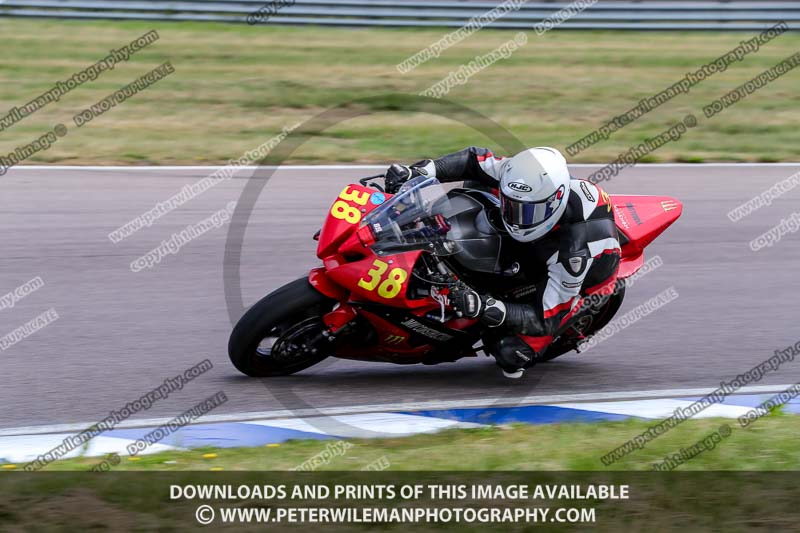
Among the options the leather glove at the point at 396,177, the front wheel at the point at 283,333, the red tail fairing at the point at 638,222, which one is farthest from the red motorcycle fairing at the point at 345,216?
the red tail fairing at the point at 638,222

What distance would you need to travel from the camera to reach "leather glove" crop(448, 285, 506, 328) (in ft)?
19.0

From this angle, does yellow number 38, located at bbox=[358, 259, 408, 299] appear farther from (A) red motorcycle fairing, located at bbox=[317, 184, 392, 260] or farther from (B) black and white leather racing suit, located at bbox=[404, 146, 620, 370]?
(B) black and white leather racing suit, located at bbox=[404, 146, 620, 370]

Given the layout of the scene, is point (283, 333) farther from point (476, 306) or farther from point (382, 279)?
point (476, 306)

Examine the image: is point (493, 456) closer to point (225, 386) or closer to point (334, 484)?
point (334, 484)

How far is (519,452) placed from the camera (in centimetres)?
532

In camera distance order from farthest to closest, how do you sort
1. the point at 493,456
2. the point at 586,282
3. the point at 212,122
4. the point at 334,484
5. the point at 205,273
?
the point at 212,122, the point at 205,273, the point at 586,282, the point at 493,456, the point at 334,484

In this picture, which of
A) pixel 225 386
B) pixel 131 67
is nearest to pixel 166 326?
pixel 225 386

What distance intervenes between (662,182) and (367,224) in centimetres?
634

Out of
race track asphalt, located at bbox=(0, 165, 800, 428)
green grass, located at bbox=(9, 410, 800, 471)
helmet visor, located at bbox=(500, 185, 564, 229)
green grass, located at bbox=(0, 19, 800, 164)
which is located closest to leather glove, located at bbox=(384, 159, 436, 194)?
helmet visor, located at bbox=(500, 185, 564, 229)

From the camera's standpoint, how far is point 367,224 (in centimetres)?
580

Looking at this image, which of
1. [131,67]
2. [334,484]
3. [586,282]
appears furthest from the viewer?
[131,67]

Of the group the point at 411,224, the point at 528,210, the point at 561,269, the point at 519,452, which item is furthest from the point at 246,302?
the point at 519,452

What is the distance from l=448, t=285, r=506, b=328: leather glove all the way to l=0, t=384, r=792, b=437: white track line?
64cm

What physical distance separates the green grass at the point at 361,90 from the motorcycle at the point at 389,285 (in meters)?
5.78
